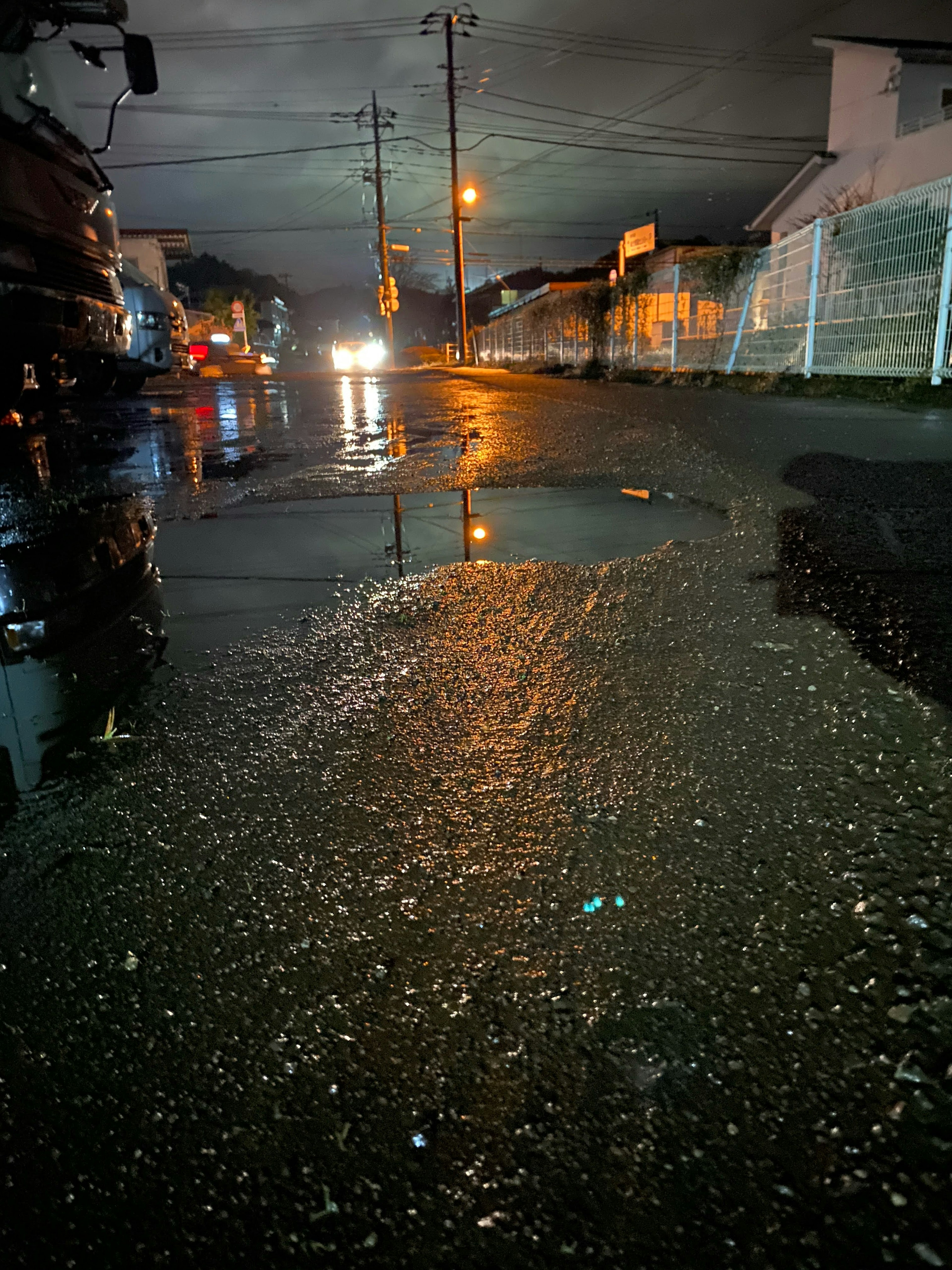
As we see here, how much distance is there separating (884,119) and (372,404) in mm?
27957

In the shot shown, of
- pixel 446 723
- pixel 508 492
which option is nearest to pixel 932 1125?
pixel 446 723

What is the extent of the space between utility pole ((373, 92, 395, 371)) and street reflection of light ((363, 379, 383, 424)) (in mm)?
30286

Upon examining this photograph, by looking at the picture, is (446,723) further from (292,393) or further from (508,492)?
(292,393)

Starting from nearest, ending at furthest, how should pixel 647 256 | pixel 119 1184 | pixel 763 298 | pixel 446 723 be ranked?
1. pixel 119 1184
2. pixel 446 723
3. pixel 763 298
4. pixel 647 256

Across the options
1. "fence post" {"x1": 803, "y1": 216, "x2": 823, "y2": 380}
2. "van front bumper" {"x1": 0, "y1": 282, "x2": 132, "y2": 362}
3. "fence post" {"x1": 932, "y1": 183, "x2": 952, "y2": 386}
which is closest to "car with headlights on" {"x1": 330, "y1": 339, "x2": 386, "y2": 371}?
"fence post" {"x1": 803, "y1": 216, "x2": 823, "y2": 380}

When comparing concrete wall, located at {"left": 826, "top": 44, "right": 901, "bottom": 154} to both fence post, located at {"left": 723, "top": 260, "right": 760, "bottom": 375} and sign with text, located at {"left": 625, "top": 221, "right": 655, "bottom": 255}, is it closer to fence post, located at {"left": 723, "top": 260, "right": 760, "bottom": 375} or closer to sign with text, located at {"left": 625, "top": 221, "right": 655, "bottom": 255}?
sign with text, located at {"left": 625, "top": 221, "right": 655, "bottom": 255}

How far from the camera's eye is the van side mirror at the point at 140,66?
750cm

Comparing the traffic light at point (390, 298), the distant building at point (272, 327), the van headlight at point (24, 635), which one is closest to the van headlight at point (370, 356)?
the traffic light at point (390, 298)

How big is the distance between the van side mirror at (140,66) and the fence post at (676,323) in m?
13.0

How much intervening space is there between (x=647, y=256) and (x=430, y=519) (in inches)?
1604

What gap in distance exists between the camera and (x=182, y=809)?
181 centimetres

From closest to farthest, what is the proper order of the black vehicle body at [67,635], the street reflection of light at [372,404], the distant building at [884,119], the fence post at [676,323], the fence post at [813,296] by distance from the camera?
the black vehicle body at [67,635] → the street reflection of light at [372,404] → the fence post at [813,296] → the fence post at [676,323] → the distant building at [884,119]

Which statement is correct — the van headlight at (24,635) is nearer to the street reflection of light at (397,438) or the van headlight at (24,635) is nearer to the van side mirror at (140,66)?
the street reflection of light at (397,438)

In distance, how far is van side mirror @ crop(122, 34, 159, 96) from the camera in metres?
7.50
